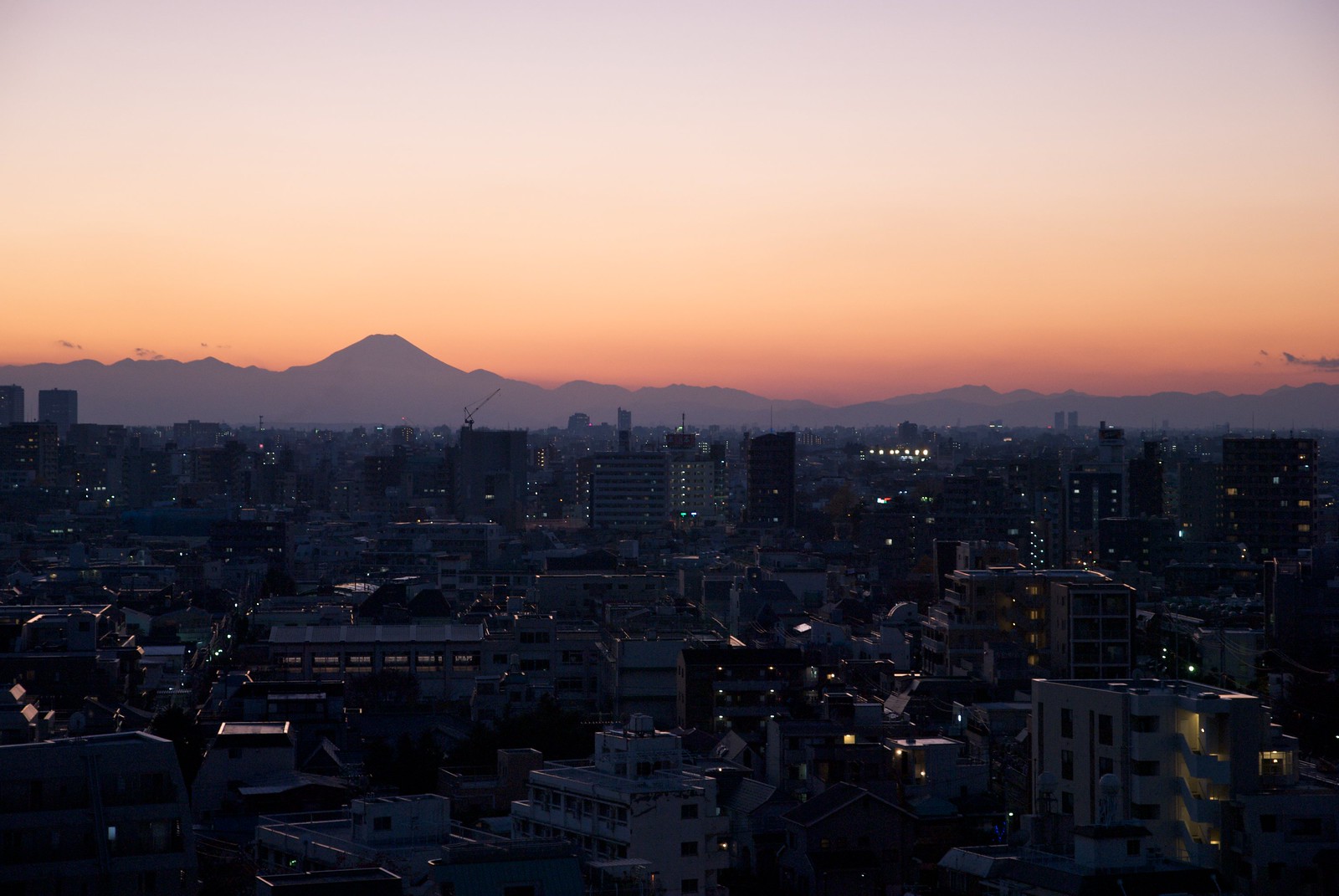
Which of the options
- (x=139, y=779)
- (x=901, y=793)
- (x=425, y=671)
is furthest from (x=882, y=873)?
(x=425, y=671)

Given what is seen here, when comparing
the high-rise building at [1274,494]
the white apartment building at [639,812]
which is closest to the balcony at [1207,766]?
the white apartment building at [639,812]

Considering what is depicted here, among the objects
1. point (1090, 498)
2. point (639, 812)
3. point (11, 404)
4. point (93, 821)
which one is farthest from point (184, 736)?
point (11, 404)

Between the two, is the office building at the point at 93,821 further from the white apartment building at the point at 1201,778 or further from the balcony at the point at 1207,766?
the balcony at the point at 1207,766

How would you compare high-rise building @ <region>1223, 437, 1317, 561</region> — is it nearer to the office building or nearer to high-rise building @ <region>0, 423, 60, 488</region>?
the office building

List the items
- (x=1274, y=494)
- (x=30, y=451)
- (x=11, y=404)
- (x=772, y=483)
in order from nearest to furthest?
(x=1274, y=494) → (x=772, y=483) → (x=30, y=451) → (x=11, y=404)

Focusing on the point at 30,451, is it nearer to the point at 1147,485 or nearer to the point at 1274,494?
the point at 1147,485

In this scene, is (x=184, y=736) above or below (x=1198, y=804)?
below

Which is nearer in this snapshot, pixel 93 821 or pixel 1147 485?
pixel 93 821
